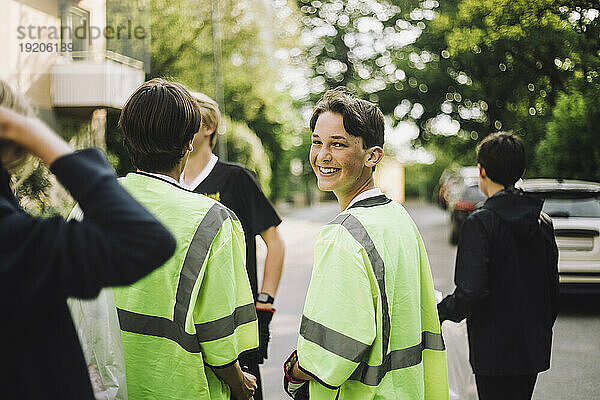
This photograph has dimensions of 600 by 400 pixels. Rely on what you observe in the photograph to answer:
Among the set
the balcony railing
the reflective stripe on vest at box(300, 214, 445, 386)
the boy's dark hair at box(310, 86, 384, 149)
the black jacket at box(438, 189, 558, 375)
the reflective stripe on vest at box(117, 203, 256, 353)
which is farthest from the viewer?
the balcony railing

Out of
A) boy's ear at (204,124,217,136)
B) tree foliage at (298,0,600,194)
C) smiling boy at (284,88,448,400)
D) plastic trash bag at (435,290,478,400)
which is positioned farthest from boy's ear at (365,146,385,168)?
tree foliage at (298,0,600,194)

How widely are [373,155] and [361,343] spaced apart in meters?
0.74

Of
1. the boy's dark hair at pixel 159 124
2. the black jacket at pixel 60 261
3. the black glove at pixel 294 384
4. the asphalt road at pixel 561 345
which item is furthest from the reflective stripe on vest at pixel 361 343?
the asphalt road at pixel 561 345

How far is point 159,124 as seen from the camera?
205cm

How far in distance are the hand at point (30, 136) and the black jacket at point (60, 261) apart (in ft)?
0.08

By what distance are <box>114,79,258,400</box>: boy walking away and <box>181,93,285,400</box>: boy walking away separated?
116 cm

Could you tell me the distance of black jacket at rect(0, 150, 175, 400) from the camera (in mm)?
1213

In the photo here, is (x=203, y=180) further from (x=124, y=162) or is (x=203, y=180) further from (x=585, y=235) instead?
(x=124, y=162)

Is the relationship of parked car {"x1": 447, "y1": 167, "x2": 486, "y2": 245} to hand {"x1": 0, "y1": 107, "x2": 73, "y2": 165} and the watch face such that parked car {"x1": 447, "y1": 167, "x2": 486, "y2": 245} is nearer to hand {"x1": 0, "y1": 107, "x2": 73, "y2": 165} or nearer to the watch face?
the watch face

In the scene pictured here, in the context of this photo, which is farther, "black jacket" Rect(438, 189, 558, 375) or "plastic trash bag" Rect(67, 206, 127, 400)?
"black jacket" Rect(438, 189, 558, 375)

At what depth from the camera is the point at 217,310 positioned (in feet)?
6.70

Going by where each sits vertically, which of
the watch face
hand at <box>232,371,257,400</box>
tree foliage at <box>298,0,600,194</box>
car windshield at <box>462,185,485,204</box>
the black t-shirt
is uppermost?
tree foliage at <box>298,0,600,194</box>

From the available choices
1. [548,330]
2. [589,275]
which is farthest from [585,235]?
[548,330]

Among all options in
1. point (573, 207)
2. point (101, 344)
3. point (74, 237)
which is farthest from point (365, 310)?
point (573, 207)
